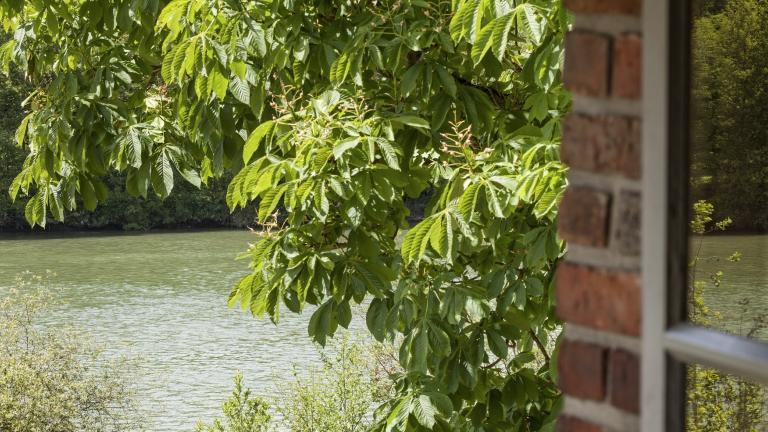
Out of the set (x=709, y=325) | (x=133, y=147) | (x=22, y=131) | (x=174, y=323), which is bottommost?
(x=174, y=323)

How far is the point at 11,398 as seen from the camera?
31.1 feet

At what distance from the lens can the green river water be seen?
49.4ft

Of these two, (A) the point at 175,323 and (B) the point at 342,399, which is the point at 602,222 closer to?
(B) the point at 342,399

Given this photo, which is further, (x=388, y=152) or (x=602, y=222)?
(x=388, y=152)

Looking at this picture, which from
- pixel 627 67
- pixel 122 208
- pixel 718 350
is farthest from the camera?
pixel 122 208

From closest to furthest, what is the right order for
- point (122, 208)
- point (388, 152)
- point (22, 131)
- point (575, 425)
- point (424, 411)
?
1. point (575, 425)
2. point (388, 152)
3. point (424, 411)
4. point (22, 131)
5. point (122, 208)

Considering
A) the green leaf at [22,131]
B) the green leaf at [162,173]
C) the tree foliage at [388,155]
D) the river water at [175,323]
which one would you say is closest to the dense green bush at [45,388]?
the river water at [175,323]

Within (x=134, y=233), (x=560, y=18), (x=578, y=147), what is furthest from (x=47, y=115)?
(x=134, y=233)

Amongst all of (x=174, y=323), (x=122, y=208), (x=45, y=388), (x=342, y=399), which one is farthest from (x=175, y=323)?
(x=122, y=208)

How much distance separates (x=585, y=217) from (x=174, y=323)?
1898 cm

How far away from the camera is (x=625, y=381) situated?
1.11 meters

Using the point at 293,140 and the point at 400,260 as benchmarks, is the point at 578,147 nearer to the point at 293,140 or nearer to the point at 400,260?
the point at 293,140

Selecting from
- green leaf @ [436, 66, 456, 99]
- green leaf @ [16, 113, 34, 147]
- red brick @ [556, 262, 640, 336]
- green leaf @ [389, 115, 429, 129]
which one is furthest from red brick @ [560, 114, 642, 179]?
green leaf @ [16, 113, 34, 147]

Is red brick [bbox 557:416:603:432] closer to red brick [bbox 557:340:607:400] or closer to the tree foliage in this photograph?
red brick [bbox 557:340:607:400]
